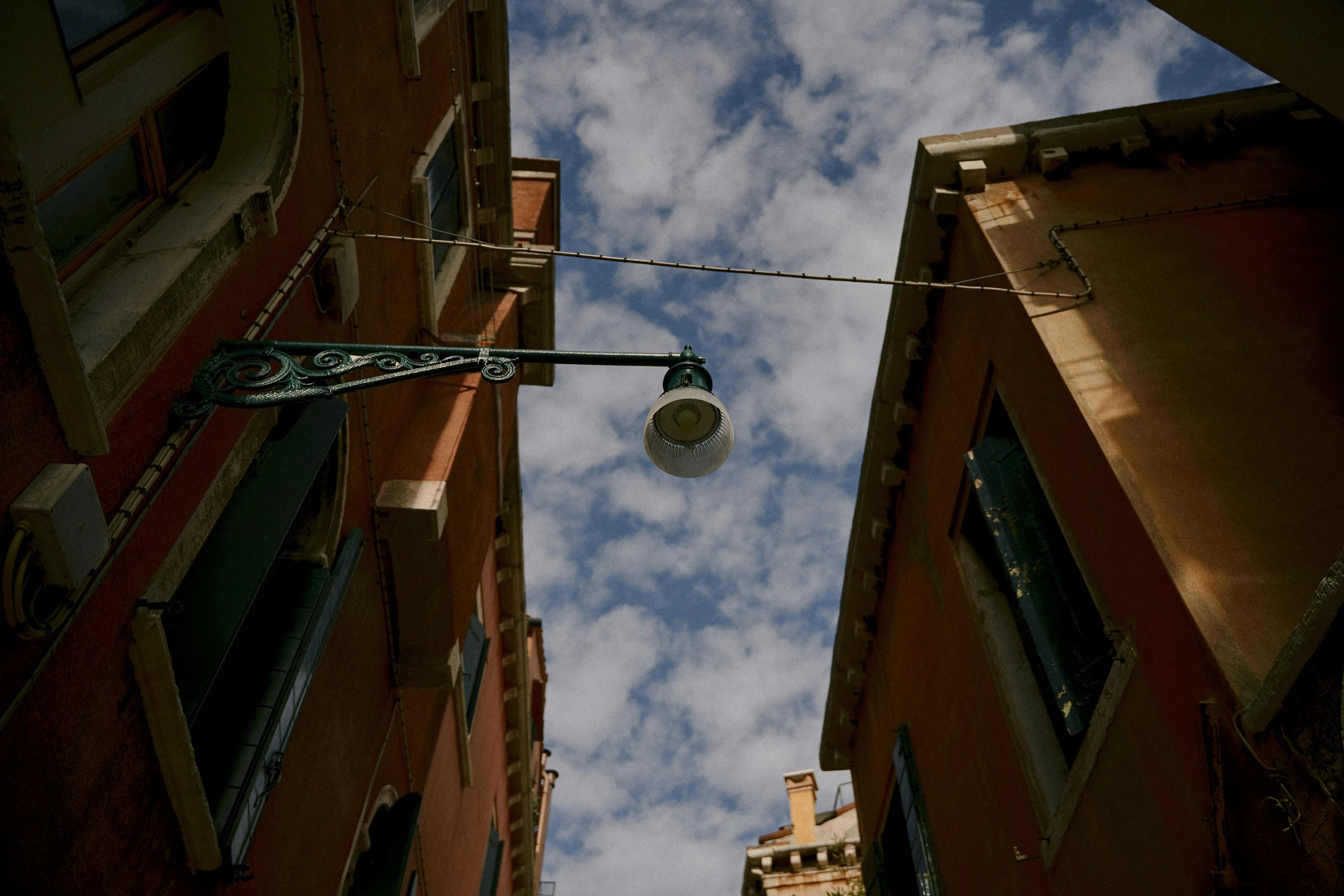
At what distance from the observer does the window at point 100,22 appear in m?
4.29

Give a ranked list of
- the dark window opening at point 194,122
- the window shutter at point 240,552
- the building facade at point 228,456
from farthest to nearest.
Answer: the dark window opening at point 194,122
the window shutter at point 240,552
the building facade at point 228,456

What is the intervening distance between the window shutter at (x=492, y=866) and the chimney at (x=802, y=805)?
7734mm

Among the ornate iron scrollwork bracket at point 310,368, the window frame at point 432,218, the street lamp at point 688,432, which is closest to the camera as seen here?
the ornate iron scrollwork bracket at point 310,368

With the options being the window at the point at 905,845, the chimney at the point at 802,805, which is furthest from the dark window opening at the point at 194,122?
the chimney at the point at 802,805

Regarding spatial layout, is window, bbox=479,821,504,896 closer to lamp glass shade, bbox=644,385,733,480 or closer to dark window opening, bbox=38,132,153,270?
lamp glass shade, bbox=644,385,733,480

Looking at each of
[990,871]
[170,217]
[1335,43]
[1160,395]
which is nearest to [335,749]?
[170,217]

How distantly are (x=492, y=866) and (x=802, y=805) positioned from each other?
9.59 meters

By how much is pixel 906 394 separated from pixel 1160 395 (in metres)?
3.72

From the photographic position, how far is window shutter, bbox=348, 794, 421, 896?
779 cm

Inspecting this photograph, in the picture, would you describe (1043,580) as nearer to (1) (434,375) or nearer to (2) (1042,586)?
(2) (1042,586)

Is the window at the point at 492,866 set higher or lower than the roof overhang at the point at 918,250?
lower

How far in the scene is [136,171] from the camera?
4.99m

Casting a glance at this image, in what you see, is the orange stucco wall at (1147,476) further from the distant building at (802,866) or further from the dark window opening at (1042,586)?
the distant building at (802,866)

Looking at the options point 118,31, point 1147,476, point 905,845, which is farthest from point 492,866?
point 118,31
